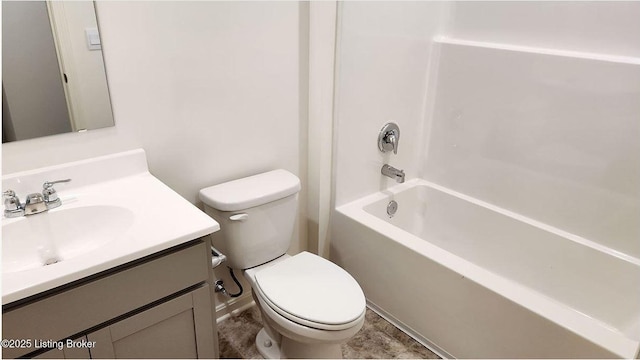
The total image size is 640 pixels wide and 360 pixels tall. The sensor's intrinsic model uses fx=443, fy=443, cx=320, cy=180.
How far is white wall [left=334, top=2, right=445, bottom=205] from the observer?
190cm

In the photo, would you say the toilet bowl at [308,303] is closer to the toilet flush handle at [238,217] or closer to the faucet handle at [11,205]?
the toilet flush handle at [238,217]

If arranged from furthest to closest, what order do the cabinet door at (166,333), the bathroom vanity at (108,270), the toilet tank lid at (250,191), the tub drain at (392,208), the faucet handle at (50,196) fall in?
the tub drain at (392,208) → the toilet tank lid at (250,191) → the faucet handle at (50,196) → the cabinet door at (166,333) → the bathroom vanity at (108,270)

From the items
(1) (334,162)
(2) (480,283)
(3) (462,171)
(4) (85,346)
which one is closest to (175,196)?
(4) (85,346)

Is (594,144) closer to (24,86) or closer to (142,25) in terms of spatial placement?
(142,25)

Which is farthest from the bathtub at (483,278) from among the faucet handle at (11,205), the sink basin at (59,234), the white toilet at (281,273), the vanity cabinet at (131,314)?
the faucet handle at (11,205)

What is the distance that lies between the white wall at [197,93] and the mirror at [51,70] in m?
0.04

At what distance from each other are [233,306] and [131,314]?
3.07 feet

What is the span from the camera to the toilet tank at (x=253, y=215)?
5.47ft

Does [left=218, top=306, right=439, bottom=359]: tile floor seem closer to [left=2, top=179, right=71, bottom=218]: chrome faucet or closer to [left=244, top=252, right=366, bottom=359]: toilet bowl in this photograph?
[left=244, top=252, right=366, bottom=359]: toilet bowl

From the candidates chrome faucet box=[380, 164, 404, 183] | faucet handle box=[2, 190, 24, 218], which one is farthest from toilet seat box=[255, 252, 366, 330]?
faucet handle box=[2, 190, 24, 218]

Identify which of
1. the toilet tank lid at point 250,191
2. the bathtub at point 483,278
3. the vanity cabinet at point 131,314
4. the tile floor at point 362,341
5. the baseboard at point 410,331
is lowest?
the tile floor at point 362,341

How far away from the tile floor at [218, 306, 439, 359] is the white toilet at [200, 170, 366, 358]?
89mm

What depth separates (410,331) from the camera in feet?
6.49

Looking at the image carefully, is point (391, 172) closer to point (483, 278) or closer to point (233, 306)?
point (483, 278)
